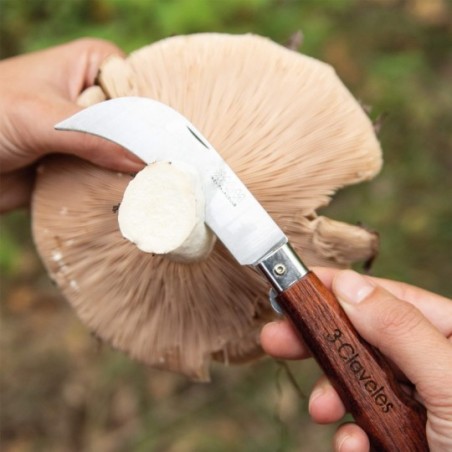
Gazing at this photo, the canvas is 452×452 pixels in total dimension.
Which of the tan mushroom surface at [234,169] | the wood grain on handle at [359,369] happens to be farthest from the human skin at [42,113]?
the wood grain on handle at [359,369]

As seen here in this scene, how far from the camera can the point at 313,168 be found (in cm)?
134

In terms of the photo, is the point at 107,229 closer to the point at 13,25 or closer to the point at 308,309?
the point at 308,309

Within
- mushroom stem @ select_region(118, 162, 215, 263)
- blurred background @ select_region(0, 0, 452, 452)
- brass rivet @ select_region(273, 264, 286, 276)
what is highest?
mushroom stem @ select_region(118, 162, 215, 263)

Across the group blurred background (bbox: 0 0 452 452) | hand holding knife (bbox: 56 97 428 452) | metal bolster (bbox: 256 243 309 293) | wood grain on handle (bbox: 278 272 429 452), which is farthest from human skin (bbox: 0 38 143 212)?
blurred background (bbox: 0 0 452 452)

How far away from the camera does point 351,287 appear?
48.0 inches

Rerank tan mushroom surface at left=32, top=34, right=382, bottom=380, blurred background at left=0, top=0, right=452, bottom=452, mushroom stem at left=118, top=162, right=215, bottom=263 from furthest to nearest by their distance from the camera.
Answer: blurred background at left=0, top=0, right=452, bottom=452 → tan mushroom surface at left=32, top=34, right=382, bottom=380 → mushroom stem at left=118, top=162, right=215, bottom=263

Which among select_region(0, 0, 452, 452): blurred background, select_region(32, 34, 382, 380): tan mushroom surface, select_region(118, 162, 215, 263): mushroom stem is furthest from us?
select_region(0, 0, 452, 452): blurred background

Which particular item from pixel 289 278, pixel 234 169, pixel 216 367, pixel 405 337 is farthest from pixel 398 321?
pixel 216 367

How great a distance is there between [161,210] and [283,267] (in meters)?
0.27

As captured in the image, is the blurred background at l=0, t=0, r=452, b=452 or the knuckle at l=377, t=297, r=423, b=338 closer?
the knuckle at l=377, t=297, r=423, b=338

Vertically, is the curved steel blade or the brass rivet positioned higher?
the curved steel blade

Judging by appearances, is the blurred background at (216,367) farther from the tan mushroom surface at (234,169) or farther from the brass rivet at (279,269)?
the brass rivet at (279,269)

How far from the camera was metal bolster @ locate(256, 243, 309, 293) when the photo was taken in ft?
3.87

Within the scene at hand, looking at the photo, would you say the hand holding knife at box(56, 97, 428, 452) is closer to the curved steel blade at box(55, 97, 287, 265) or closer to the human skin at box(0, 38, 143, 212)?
the curved steel blade at box(55, 97, 287, 265)
